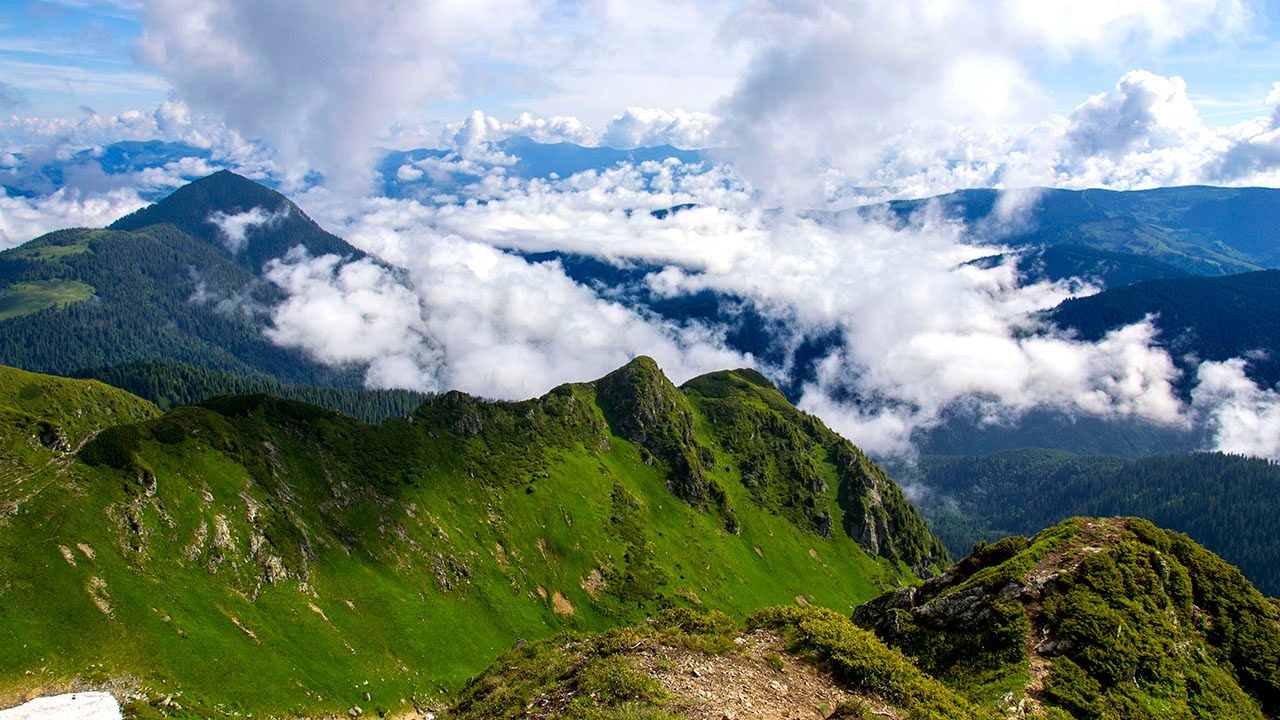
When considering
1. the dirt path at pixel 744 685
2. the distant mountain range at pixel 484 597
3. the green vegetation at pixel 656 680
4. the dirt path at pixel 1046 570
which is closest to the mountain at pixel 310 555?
the distant mountain range at pixel 484 597

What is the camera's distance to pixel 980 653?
137ft

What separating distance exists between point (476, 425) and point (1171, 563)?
141781 mm

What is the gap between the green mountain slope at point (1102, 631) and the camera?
125 ft

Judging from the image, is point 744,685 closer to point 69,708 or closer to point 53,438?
point 69,708

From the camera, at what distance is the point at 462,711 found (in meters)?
35.6

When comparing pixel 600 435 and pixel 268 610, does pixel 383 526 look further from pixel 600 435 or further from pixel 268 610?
pixel 600 435

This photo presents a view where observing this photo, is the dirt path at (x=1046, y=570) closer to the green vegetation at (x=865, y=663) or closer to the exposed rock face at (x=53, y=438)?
the green vegetation at (x=865, y=663)

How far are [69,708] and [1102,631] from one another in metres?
86.3

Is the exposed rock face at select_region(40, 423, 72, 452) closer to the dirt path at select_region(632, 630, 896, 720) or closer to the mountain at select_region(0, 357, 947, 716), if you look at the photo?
the mountain at select_region(0, 357, 947, 716)

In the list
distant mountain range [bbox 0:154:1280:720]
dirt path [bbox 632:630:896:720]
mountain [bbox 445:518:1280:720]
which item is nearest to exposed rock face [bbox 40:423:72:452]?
distant mountain range [bbox 0:154:1280:720]

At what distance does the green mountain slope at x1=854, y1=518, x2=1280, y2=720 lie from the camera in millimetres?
38062

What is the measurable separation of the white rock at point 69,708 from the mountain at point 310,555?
207 cm

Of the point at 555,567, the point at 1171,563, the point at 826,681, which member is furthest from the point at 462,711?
the point at 555,567

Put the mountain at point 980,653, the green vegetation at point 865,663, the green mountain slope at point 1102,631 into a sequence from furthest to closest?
the green mountain slope at point 1102,631 < the green vegetation at point 865,663 < the mountain at point 980,653
